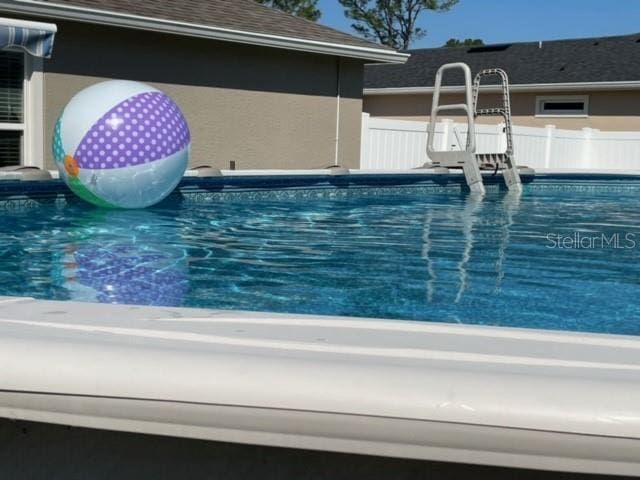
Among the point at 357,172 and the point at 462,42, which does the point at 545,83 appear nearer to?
the point at 357,172

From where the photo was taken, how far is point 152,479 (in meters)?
1.50

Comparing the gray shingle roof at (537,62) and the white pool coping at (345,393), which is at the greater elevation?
Answer: the gray shingle roof at (537,62)

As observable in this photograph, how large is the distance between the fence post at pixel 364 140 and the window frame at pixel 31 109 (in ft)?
20.9

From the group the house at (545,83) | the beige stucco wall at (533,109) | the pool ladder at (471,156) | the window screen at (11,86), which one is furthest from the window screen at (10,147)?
the beige stucco wall at (533,109)

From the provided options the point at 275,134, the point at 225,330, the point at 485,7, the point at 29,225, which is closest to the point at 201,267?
the point at 29,225

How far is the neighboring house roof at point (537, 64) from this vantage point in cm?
2353

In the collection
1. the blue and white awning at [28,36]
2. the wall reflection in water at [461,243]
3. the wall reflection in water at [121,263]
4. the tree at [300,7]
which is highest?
the tree at [300,7]

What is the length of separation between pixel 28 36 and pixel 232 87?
4514 millimetres

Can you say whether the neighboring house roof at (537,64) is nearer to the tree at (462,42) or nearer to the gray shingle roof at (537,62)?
the gray shingle roof at (537,62)

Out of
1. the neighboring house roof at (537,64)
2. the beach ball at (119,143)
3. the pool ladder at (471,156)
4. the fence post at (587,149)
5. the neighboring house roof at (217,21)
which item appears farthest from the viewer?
the neighboring house roof at (537,64)

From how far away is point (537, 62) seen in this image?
25.9 metres

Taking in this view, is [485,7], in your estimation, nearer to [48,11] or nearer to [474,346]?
[48,11]

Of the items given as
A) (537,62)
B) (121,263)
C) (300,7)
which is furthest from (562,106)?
(300,7)

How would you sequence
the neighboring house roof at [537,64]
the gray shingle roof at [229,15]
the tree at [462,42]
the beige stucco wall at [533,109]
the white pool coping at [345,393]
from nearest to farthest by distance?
1. the white pool coping at [345,393]
2. the gray shingle roof at [229,15]
3. the beige stucco wall at [533,109]
4. the neighboring house roof at [537,64]
5. the tree at [462,42]
